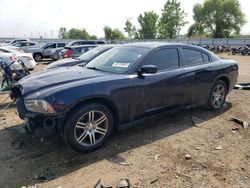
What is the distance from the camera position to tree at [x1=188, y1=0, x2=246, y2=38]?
69.3 metres

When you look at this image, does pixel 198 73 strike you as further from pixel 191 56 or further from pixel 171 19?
pixel 171 19

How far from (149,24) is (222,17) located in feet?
60.2

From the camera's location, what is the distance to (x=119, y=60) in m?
5.02

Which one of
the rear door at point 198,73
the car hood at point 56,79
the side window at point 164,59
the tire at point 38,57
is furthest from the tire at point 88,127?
the tire at point 38,57

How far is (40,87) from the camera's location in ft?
13.8

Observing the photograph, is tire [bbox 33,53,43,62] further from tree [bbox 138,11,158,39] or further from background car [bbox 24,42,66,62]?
tree [bbox 138,11,158,39]

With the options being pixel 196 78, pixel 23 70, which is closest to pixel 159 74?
pixel 196 78

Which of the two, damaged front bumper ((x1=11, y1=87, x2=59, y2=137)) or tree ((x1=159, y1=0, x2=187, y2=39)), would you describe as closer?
damaged front bumper ((x1=11, y1=87, x2=59, y2=137))

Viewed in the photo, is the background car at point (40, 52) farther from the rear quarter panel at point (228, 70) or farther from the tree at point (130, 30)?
the tree at point (130, 30)

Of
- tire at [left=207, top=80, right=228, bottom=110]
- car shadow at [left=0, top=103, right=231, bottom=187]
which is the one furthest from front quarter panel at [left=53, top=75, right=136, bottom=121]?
tire at [left=207, top=80, right=228, bottom=110]

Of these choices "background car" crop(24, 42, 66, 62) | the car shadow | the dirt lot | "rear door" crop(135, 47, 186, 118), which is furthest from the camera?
"background car" crop(24, 42, 66, 62)

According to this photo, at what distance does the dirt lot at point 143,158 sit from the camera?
11.6 feet

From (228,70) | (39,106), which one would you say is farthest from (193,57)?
(39,106)

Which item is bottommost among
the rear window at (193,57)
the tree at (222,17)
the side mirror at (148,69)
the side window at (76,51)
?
the side window at (76,51)
